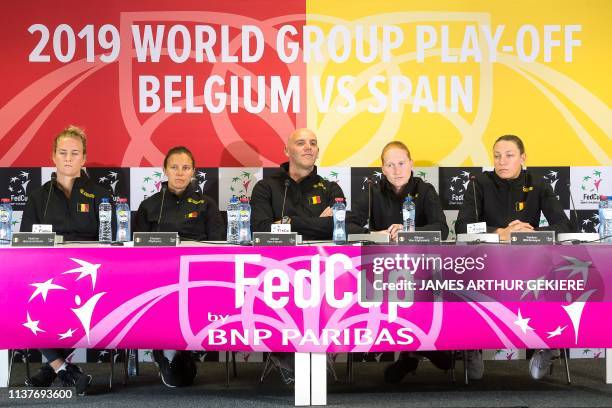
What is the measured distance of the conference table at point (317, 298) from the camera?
3543 mm

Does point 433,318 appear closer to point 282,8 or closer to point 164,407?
point 164,407

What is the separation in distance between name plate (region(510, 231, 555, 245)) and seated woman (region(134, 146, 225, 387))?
1.86 m

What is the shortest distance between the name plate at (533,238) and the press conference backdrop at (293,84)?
150 centimetres

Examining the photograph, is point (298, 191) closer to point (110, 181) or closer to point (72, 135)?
point (110, 181)

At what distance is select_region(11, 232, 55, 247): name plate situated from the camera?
361 cm

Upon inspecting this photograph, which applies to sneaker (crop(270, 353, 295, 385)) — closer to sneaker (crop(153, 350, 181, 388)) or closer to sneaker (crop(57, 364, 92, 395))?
sneaker (crop(153, 350, 181, 388))

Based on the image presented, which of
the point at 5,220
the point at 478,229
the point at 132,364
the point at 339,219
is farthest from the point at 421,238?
the point at 5,220

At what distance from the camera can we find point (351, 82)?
5.17m

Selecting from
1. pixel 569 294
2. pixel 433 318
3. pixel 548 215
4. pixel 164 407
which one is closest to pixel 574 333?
pixel 569 294

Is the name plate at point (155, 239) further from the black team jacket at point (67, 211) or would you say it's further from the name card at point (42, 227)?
the black team jacket at point (67, 211)

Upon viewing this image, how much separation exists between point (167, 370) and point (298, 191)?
1388 mm

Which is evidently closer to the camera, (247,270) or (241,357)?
(247,270)

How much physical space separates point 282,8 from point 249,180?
3.91 ft

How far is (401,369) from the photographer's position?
421cm
